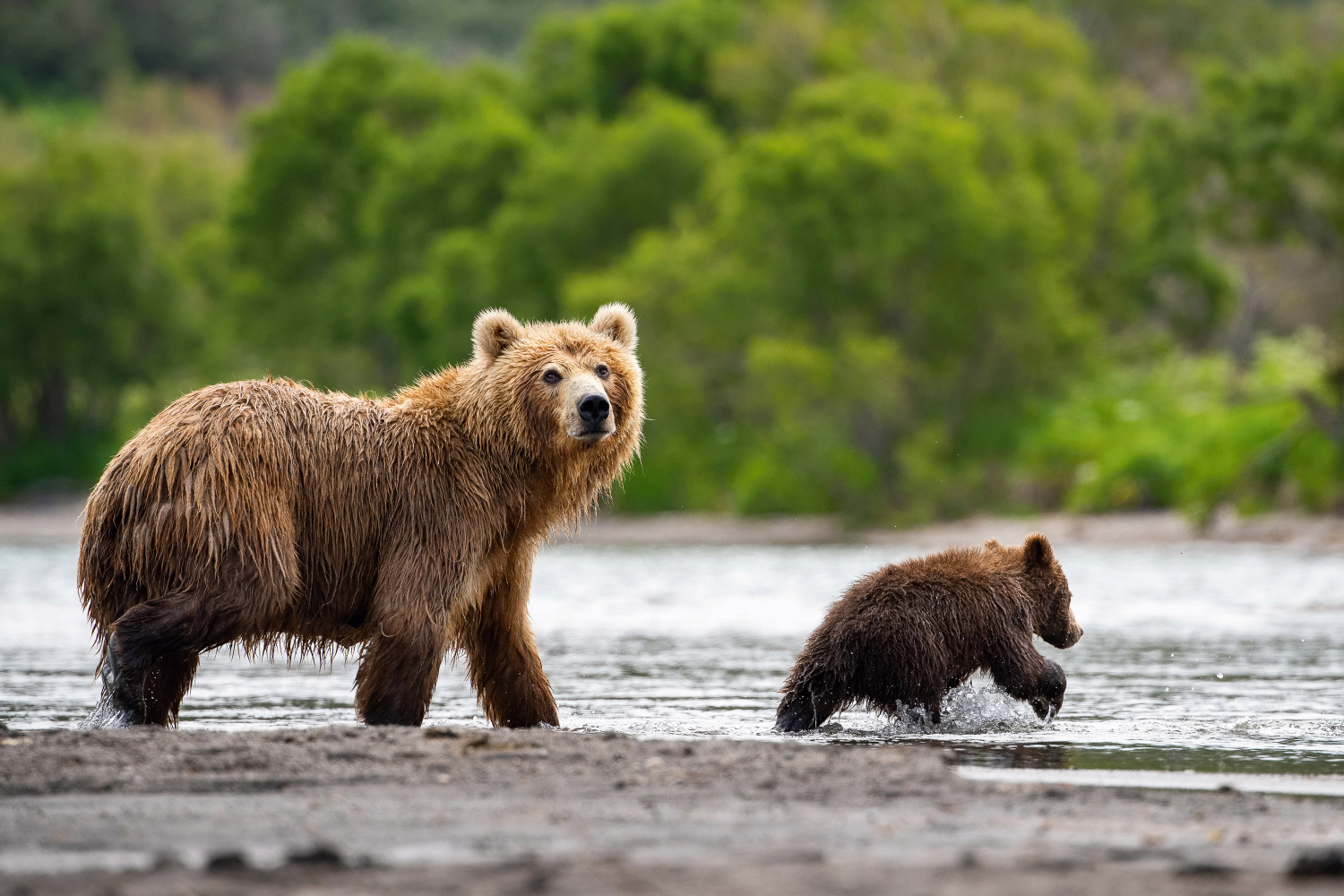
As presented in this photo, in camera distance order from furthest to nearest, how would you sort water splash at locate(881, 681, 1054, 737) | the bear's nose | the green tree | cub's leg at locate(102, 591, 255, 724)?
the green tree → water splash at locate(881, 681, 1054, 737) → the bear's nose → cub's leg at locate(102, 591, 255, 724)

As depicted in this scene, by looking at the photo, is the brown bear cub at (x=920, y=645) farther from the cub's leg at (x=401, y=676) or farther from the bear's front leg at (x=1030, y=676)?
the cub's leg at (x=401, y=676)

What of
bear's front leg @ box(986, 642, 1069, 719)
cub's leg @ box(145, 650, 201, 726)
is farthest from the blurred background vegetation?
cub's leg @ box(145, 650, 201, 726)

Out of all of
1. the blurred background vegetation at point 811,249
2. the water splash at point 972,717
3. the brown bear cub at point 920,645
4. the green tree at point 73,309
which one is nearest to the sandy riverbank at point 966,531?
the blurred background vegetation at point 811,249

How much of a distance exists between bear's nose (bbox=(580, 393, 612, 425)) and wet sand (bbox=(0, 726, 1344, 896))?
146 cm

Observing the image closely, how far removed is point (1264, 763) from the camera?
7.23 meters

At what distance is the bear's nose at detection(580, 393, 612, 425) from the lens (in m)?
7.88

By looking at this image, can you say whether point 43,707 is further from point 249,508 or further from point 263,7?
point 263,7

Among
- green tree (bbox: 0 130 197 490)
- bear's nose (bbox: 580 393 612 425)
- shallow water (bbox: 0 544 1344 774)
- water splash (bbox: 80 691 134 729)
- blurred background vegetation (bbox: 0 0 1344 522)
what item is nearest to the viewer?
water splash (bbox: 80 691 134 729)

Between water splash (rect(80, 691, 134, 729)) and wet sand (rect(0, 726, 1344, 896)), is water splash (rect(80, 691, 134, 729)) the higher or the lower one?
the lower one

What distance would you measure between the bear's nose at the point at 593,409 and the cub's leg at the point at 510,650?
79 cm

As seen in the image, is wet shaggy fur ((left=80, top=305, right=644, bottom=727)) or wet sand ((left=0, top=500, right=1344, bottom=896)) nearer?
wet sand ((left=0, top=500, right=1344, bottom=896))

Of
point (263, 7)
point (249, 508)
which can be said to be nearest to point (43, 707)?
point (249, 508)

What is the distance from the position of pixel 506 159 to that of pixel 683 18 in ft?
25.5

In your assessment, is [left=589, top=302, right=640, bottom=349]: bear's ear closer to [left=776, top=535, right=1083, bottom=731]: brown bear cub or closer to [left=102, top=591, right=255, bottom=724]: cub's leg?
[left=776, top=535, right=1083, bottom=731]: brown bear cub
